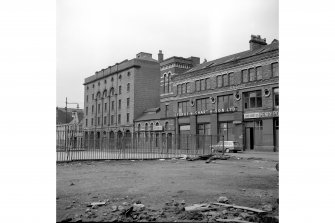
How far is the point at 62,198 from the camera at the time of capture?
491cm

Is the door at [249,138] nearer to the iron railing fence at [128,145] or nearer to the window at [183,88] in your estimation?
the iron railing fence at [128,145]

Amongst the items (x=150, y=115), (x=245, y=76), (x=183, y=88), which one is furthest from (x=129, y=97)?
(x=245, y=76)

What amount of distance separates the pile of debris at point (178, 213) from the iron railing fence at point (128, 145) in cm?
605

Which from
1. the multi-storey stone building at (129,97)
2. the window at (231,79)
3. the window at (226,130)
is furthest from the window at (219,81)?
the multi-storey stone building at (129,97)

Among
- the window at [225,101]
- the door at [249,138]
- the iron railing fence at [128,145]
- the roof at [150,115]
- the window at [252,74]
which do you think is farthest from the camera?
the roof at [150,115]

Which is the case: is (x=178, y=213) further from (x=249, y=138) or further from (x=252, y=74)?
(x=252, y=74)

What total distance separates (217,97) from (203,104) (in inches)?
68.8

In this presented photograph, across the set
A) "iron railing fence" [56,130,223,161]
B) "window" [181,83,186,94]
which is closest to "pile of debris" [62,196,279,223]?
"iron railing fence" [56,130,223,161]

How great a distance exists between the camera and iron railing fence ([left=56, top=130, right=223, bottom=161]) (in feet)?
35.3

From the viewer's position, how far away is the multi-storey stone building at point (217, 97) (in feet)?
52.6

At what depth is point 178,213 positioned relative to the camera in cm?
402
